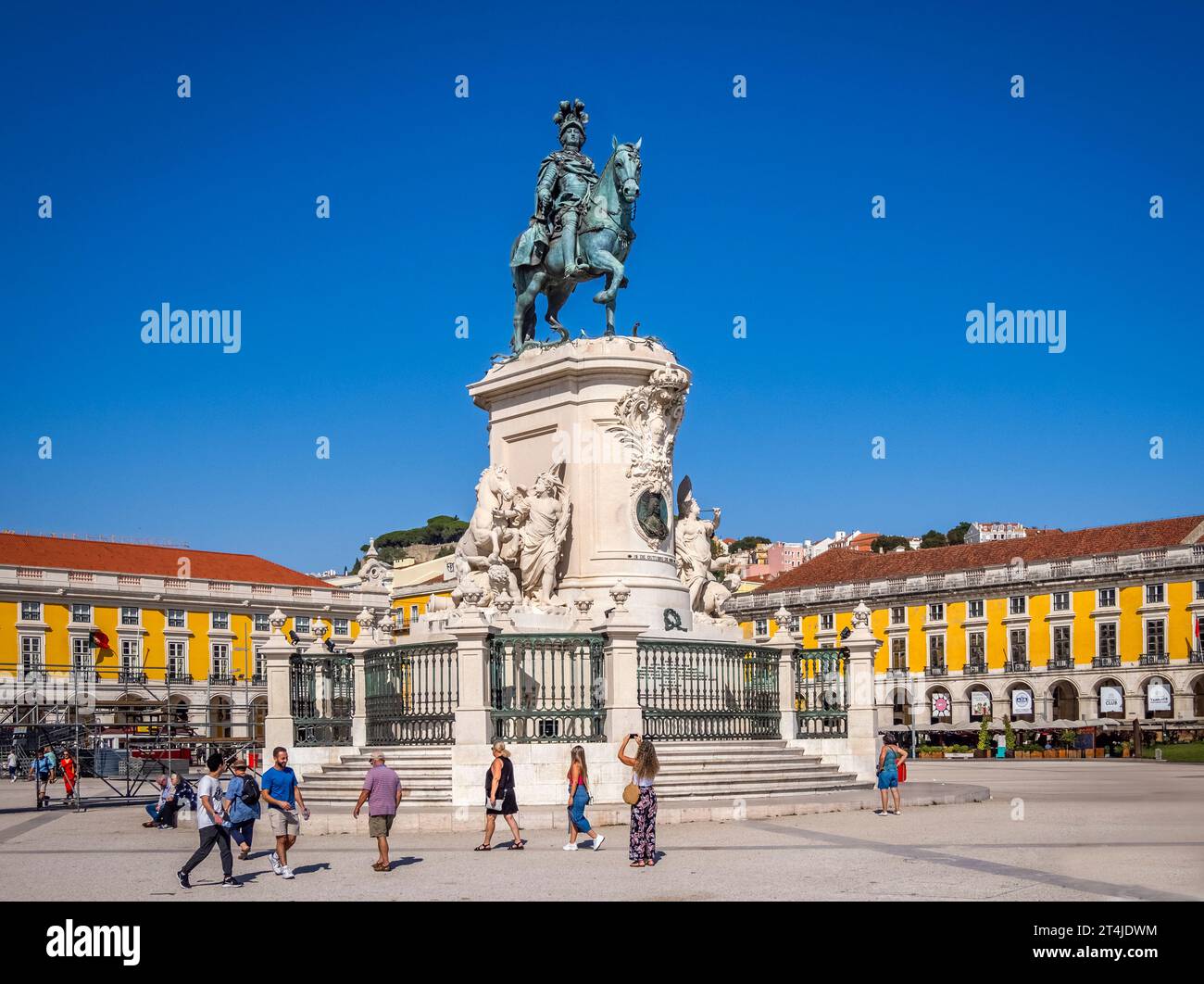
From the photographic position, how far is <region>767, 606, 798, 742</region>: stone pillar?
21.8 metres

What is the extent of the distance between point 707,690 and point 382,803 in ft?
24.2

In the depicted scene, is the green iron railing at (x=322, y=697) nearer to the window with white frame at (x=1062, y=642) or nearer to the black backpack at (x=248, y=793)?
the black backpack at (x=248, y=793)

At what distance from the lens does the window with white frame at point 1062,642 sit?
7356 centimetres

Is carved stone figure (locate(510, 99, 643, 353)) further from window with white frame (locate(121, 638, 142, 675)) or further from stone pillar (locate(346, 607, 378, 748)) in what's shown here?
window with white frame (locate(121, 638, 142, 675))

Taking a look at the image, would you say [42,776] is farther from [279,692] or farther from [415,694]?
[415,694]

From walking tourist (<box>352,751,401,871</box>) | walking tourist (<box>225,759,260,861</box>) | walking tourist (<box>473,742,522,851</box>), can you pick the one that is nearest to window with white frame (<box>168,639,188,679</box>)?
walking tourist (<box>473,742,522,851</box>)

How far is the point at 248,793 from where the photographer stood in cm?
1368

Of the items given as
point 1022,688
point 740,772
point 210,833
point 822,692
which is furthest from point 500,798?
point 1022,688

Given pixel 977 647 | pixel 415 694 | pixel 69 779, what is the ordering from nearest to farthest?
pixel 415 694 < pixel 69 779 < pixel 977 647

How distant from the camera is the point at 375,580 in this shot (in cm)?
5394

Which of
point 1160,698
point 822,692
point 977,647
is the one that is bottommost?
point 1160,698
